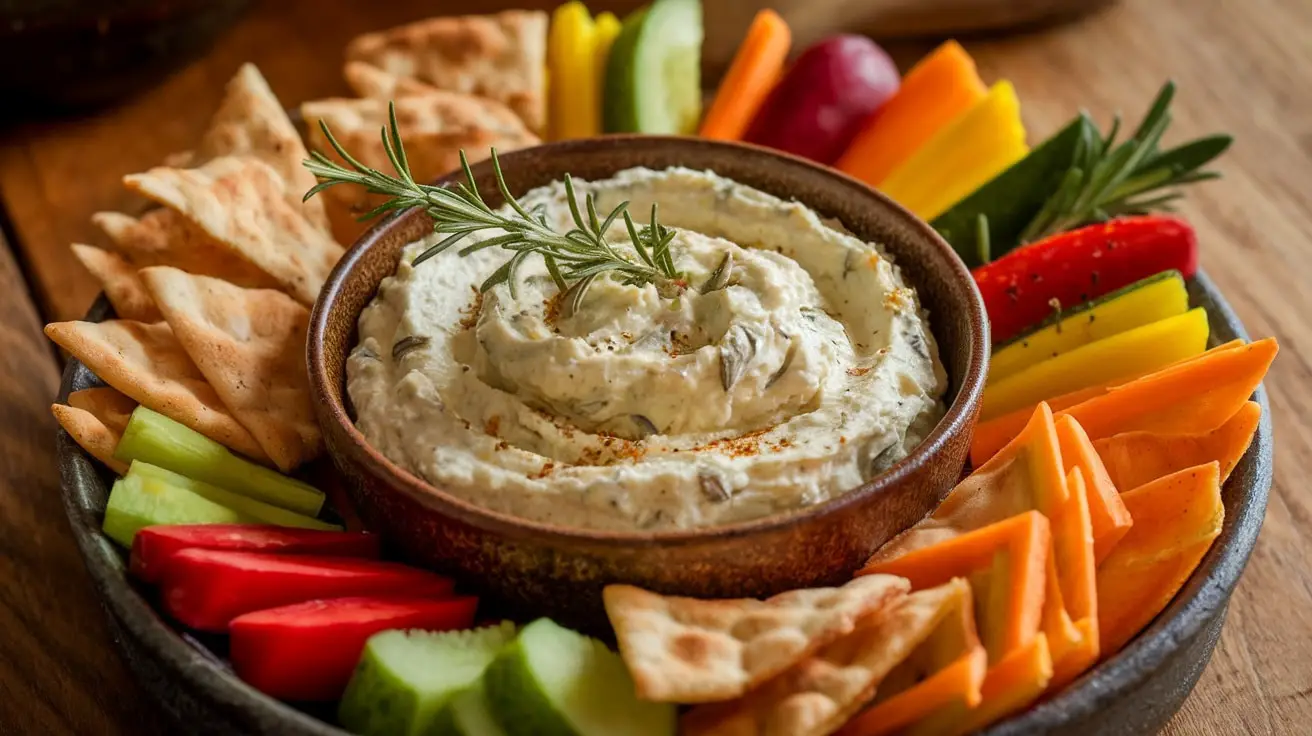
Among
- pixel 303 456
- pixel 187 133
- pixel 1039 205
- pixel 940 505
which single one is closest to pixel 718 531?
pixel 940 505

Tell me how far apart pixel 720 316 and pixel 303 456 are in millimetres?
1003

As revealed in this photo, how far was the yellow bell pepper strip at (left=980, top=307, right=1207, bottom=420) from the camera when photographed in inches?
116

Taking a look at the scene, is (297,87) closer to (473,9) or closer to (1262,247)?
(473,9)

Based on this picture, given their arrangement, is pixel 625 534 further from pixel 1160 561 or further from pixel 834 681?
pixel 1160 561

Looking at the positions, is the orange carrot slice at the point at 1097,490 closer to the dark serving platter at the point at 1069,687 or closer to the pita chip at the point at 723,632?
the dark serving platter at the point at 1069,687

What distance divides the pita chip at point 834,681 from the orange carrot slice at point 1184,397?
72 cm

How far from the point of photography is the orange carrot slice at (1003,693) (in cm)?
215

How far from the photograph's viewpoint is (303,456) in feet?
9.65

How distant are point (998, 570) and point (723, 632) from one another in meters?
0.51

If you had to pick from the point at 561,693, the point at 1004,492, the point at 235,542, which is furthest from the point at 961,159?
the point at 235,542

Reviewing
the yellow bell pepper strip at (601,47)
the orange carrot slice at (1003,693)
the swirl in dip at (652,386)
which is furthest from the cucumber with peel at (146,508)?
the yellow bell pepper strip at (601,47)

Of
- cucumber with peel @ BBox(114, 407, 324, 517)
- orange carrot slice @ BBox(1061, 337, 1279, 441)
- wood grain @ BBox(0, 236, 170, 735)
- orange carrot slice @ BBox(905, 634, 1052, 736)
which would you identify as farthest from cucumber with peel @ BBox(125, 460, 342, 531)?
orange carrot slice @ BBox(1061, 337, 1279, 441)

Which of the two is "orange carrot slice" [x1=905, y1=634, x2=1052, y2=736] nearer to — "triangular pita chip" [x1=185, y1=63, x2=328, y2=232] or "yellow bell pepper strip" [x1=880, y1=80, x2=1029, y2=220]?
"yellow bell pepper strip" [x1=880, y1=80, x2=1029, y2=220]

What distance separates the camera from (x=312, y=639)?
2.38m
